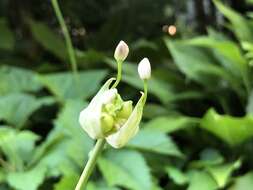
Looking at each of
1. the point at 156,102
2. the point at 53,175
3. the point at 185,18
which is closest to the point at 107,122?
the point at 53,175

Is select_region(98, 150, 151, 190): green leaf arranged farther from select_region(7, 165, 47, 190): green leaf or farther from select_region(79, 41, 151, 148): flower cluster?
select_region(79, 41, 151, 148): flower cluster

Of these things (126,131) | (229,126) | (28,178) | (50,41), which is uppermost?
(126,131)

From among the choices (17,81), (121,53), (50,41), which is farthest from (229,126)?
(121,53)

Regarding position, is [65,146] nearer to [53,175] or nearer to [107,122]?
[53,175]

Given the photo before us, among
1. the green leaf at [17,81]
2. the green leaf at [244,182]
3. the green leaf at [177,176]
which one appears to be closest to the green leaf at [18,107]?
the green leaf at [17,81]

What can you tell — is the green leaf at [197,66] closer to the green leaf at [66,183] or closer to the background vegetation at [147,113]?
the background vegetation at [147,113]

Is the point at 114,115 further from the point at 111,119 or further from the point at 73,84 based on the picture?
the point at 73,84
